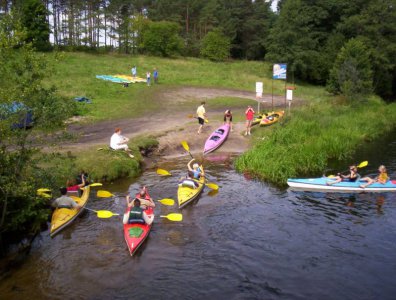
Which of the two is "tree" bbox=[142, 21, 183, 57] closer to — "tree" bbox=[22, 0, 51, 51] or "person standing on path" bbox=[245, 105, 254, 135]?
"tree" bbox=[22, 0, 51, 51]

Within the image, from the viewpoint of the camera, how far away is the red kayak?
37.6 ft

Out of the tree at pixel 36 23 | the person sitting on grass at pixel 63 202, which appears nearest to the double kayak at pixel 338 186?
the person sitting on grass at pixel 63 202

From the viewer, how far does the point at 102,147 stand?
1938 cm

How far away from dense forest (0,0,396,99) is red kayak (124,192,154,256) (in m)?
26.9

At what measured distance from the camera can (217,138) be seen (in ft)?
73.0

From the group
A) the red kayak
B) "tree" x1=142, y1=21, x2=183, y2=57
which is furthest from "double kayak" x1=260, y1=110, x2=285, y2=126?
"tree" x1=142, y1=21, x2=183, y2=57

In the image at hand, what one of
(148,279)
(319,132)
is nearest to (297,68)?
(319,132)

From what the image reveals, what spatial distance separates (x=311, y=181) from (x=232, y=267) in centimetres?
736

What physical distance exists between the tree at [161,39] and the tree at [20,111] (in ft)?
153

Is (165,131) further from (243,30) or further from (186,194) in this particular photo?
(243,30)

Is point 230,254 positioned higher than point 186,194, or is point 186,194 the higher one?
point 186,194

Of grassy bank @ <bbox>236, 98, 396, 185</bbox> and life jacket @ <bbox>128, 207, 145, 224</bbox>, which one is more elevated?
grassy bank @ <bbox>236, 98, 396, 185</bbox>

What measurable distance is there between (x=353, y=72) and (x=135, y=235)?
2694 centimetres

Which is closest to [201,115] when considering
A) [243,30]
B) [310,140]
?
[310,140]
